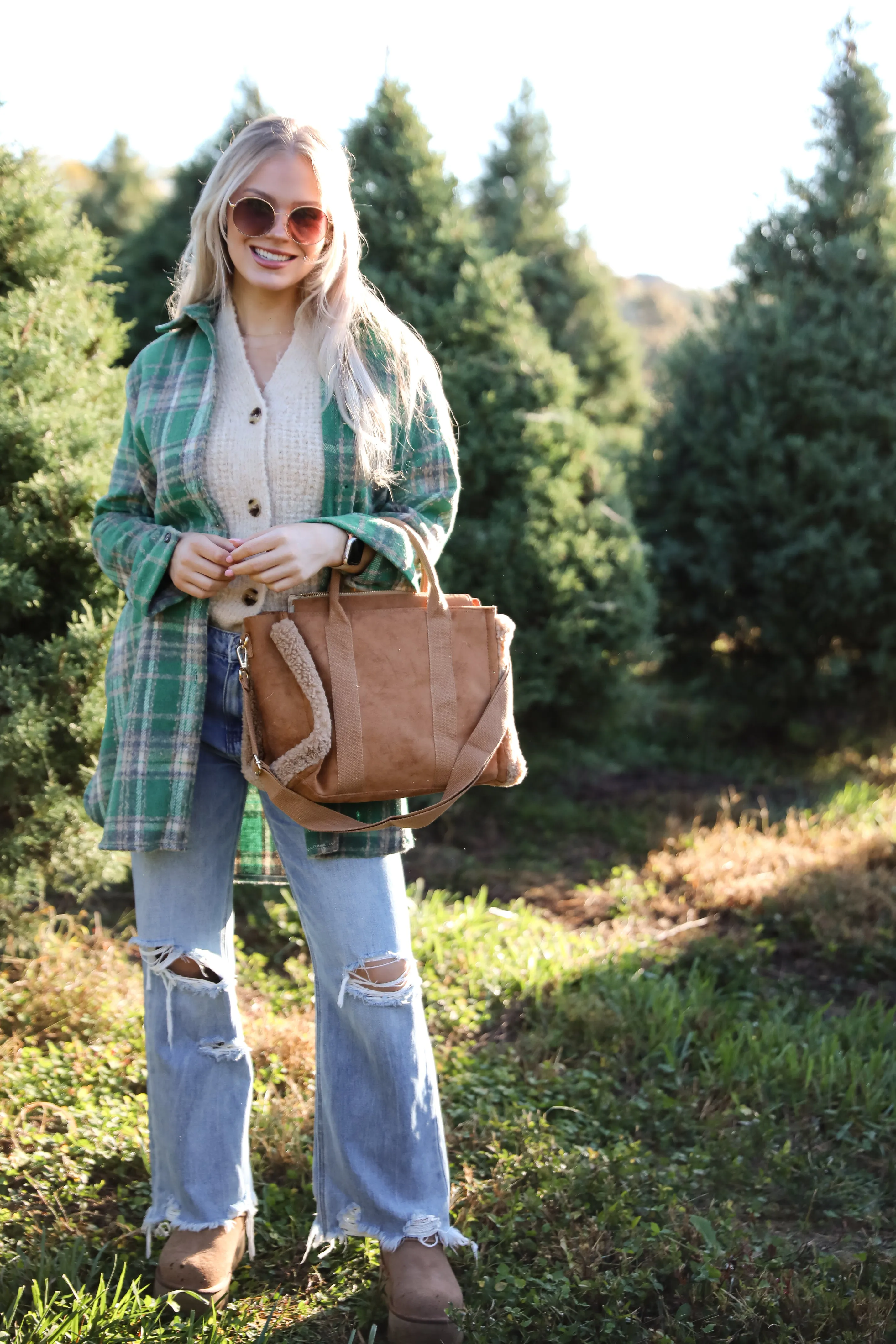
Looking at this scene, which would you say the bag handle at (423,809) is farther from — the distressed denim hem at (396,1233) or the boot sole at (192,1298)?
the boot sole at (192,1298)

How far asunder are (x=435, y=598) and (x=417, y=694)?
0.59ft

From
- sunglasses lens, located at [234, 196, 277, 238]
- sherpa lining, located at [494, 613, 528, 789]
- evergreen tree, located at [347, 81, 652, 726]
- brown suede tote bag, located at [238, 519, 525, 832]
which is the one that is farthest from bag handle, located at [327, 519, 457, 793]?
evergreen tree, located at [347, 81, 652, 726]

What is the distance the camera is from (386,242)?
4.52 m

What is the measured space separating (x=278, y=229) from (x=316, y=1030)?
1.48m

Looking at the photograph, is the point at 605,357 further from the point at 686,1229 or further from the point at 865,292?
the point at 686,1229

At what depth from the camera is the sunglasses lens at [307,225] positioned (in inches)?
80.9

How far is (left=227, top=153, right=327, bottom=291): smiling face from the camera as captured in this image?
2051 mm

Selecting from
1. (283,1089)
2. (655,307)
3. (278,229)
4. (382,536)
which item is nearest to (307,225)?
(278,229)

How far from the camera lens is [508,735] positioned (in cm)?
208

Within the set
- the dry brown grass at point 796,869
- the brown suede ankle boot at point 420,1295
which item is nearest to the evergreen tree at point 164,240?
the dry brown grass at point 796,869

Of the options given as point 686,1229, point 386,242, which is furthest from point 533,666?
point 686,1229

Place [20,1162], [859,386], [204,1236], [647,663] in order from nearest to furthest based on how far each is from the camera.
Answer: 1. [204,1236]
2. [20,1162]
3. [859,386]
4. [647,663]

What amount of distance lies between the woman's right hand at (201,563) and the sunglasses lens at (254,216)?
57 cm

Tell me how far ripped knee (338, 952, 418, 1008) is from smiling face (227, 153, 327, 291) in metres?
1.25
